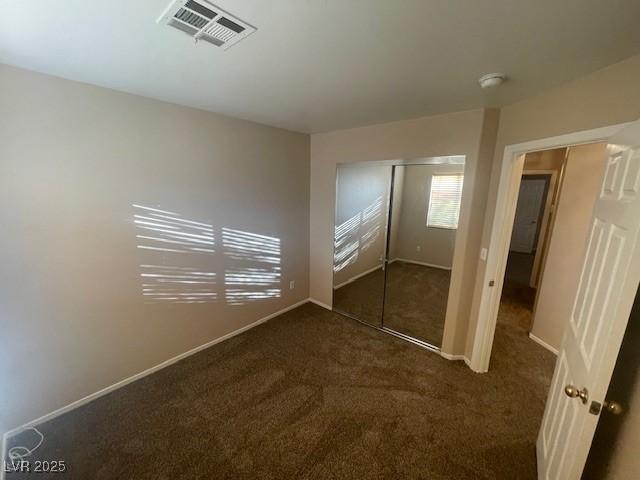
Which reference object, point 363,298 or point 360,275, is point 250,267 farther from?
point 360,275

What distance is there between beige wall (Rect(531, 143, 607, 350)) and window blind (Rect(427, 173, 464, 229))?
1005mm

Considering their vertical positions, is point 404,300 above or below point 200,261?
below

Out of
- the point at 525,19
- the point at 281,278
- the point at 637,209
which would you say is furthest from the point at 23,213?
the point at 637,209

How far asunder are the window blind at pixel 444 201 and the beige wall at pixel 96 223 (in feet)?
7.40

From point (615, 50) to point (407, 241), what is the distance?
281 centimetres

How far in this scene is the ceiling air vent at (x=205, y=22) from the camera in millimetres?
960

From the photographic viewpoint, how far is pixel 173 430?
1758mm

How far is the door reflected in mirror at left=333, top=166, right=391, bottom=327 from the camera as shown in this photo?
3.49m

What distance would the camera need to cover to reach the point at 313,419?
1.86 meters

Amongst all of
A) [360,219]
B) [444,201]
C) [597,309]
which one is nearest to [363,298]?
[360,219]

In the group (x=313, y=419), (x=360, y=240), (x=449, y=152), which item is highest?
(x=449, y=152)

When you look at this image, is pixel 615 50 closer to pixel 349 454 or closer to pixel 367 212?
pixel 349 454

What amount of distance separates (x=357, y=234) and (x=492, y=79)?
2.72 meters

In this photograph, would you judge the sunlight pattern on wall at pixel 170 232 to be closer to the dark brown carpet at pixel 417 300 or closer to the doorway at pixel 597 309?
the dark brown carpet at pixel 417 300
